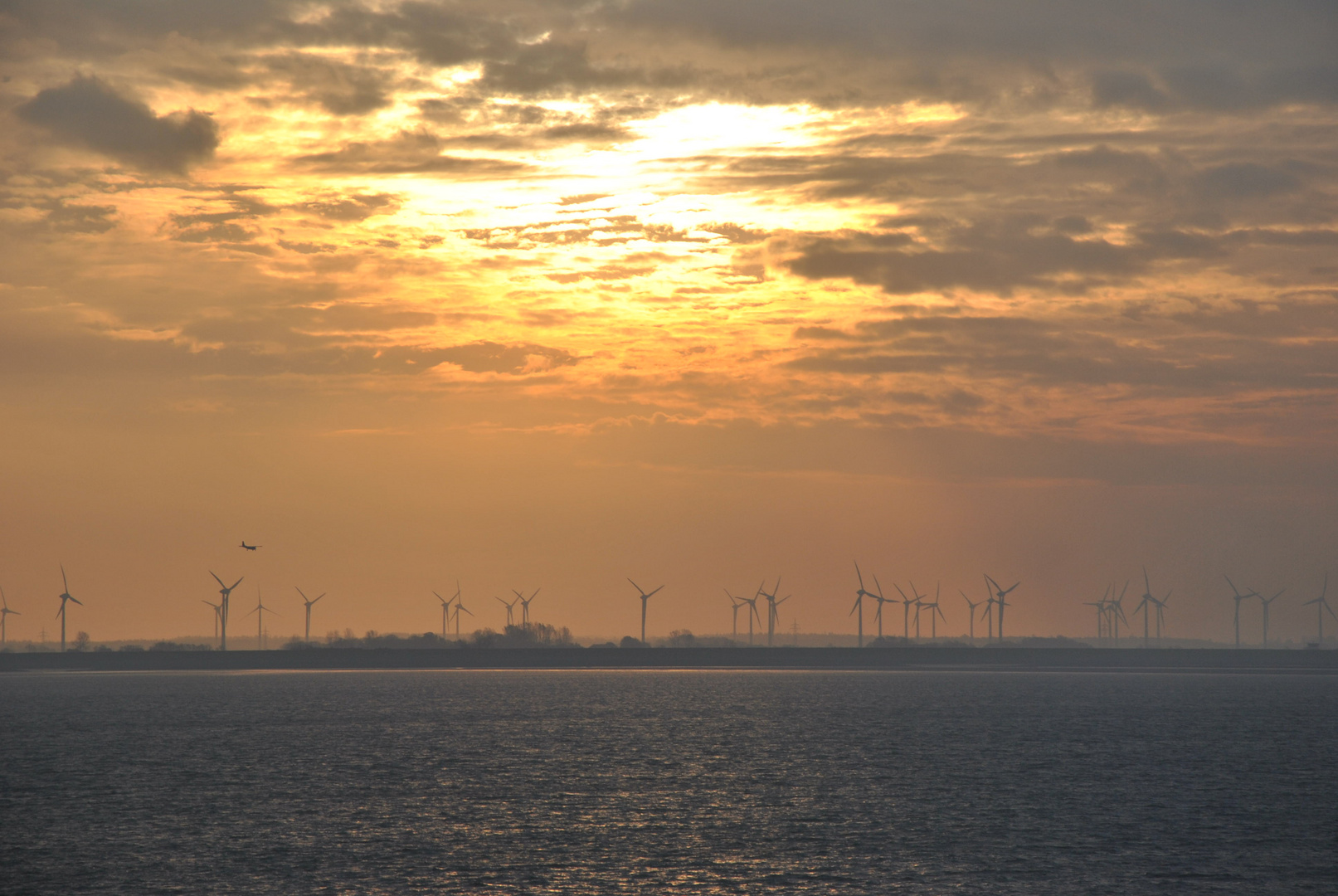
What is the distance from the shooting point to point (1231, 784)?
3939 inches

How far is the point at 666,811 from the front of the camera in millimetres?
83938

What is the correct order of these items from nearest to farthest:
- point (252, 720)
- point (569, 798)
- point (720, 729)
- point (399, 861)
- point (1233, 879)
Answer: point (1233, 879)
point (399, 861)
point (569, 798)
point (720, 729)
point (252, 720)

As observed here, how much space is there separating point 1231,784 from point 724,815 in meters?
45.4

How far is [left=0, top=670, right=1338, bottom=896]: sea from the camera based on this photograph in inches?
2445

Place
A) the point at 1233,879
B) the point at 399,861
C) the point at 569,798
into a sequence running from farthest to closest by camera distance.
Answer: the point at 569,798 → the point at 399,861 → the point at 1233,879

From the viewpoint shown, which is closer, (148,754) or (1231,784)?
(1231,784)

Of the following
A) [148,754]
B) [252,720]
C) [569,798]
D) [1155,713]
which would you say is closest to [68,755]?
[148,754]

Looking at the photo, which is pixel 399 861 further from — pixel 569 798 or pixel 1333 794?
pixel 1333 794

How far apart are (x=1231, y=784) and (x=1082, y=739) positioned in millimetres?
45676

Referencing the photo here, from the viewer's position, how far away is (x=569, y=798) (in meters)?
90.1

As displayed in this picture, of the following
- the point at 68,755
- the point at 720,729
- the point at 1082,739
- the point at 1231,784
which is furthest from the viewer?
the point at 720,729

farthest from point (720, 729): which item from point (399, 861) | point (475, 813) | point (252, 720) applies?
point (399, 861)

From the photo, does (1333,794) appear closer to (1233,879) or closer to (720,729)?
(1233,879)

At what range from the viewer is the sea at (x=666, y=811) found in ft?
204
